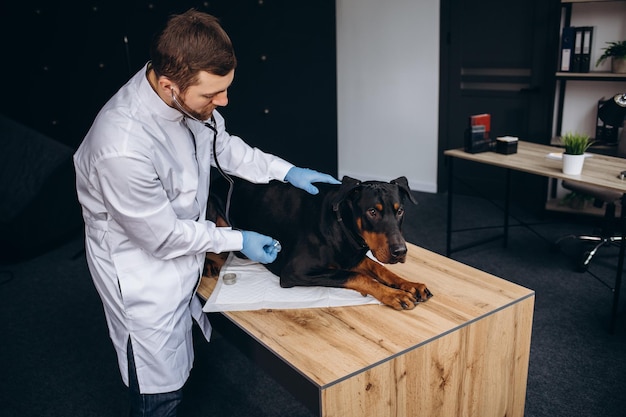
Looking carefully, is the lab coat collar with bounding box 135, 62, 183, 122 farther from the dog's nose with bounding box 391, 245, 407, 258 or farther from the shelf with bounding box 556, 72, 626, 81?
the shelf with bounding box 556, 72, 626, 81

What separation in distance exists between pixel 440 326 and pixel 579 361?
1195 mm

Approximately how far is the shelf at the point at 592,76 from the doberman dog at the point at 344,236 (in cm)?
254

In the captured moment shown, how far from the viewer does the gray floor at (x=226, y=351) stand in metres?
2.17

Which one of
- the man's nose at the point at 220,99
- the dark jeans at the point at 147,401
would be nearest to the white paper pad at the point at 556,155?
the man's nose at the point at 220,99

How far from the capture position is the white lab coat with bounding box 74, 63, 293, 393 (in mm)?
1416

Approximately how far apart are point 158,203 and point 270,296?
48 centimetres

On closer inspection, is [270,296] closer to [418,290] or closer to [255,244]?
[255,244]

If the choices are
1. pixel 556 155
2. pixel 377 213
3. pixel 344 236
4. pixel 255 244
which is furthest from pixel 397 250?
pixel 556 155

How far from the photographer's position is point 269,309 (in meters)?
1.68

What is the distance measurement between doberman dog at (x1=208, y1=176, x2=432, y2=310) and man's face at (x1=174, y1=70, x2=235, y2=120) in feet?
1.46

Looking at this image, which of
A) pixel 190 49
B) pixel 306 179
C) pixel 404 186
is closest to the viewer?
pixel 190 49

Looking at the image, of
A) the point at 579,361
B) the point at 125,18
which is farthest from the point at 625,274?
the point at 125,18

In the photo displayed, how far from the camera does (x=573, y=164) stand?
107 inches

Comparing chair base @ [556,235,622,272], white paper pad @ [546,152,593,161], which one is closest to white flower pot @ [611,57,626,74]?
white paper pad @ [546,152,593,161]
